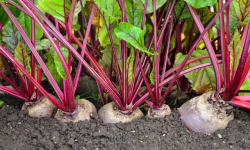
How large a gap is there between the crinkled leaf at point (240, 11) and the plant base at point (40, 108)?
883mm

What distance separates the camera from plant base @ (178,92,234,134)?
3.40ft

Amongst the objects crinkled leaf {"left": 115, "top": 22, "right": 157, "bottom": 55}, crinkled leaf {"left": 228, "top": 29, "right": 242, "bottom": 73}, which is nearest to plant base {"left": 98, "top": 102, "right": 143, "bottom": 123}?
crinkled leaf {"left": 115, "top": 22, "right": 157, "bottom": 55}

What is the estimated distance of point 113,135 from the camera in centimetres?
103

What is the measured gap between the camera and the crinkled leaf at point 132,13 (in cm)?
105

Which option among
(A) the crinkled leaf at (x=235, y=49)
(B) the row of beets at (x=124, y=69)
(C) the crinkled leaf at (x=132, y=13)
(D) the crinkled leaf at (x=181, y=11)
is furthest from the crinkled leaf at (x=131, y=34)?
(D) the crinkled leaf at (x=181, y=11)

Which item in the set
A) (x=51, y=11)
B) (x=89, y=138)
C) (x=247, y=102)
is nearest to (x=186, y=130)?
(x=247, y=102)

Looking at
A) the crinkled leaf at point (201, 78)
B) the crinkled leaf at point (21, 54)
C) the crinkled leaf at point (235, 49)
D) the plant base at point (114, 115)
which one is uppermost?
the crinkled leaf at point (235, 49)

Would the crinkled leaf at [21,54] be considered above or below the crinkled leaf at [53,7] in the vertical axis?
below

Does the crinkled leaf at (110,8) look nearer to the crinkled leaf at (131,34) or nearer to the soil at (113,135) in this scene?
the crinkled leaf at (131,34)

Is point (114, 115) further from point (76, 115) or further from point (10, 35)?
point (10, 35)

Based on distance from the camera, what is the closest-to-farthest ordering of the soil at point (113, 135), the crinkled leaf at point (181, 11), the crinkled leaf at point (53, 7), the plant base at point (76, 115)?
the crinkled leaf at point (53, 7), the soil at point (113, 135), the plant base at point (76, 115), the crinkled leaf at point (181, 11)

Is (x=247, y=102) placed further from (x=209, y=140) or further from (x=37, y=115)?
(x=37, y=115)

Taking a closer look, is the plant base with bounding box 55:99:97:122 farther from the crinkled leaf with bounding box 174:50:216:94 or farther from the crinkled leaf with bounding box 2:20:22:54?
the crinkled leaf with bounding box 174:50:216:94

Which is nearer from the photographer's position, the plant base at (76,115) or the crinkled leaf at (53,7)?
the crinkled leaf at (53,7)
